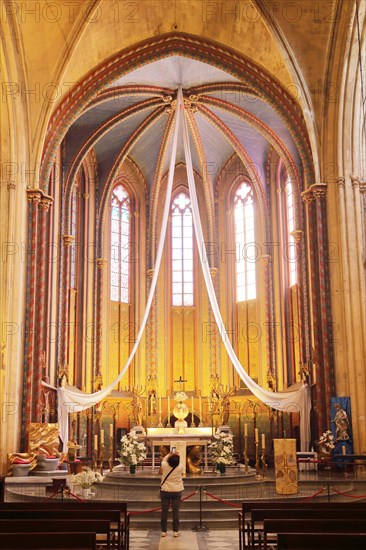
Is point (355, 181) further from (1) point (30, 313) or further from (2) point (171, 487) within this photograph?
(2) point (171, 487)

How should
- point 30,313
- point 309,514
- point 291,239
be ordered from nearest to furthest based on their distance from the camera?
point 309,514, point 30,313, point 291,239

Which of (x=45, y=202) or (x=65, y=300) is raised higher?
(x=45, y=202)

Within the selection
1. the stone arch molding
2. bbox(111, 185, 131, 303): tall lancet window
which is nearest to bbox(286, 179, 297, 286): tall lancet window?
the stone arch molding

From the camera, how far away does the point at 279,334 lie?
24.2 m

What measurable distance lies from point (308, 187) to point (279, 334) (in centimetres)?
677

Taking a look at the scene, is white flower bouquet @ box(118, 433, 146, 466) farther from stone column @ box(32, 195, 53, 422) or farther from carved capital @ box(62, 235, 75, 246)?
carved capital @ box(62, 235, 75, 246)

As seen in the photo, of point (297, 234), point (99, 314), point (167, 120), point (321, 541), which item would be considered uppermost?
point (167, 120)

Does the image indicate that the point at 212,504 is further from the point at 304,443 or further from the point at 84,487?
the point at 304,443

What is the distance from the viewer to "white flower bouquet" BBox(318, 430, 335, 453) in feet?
54.0

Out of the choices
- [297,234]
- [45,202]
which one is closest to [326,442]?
[297,234]

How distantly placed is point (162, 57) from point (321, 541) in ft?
58.5

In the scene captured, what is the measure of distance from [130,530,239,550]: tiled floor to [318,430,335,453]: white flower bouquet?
5.73m

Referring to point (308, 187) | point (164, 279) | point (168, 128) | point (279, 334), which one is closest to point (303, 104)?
point (308, 187)

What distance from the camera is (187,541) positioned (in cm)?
1014
